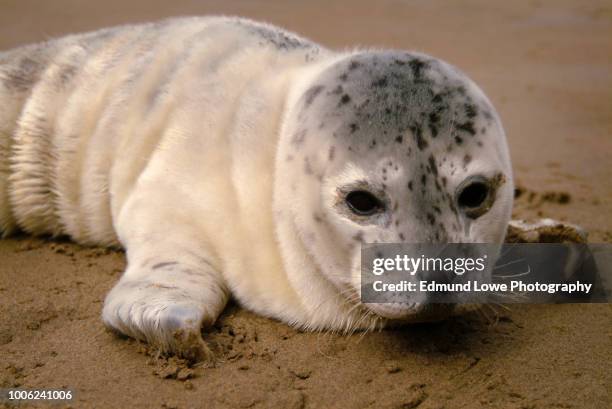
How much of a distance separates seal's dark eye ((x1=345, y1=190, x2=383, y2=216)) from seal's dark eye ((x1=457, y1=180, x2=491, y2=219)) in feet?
0.77

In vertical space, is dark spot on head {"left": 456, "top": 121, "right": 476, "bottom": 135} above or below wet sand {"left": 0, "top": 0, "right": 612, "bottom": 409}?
above

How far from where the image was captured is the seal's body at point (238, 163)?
2.13m

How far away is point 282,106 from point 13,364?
1177mm

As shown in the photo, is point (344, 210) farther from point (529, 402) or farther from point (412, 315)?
point (529, 402)

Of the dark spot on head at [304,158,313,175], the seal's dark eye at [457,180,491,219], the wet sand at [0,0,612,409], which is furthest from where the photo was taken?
the dark spot on head at [304,158,313,175]

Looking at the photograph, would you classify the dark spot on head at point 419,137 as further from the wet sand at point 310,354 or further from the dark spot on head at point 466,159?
the wet sand at point 310,354

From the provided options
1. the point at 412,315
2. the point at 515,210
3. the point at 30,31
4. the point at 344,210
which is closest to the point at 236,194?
the point at 344,210

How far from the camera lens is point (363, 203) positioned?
2.15 metres

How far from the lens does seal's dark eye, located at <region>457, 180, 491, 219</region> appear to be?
2.13m

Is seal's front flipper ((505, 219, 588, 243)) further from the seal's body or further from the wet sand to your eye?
the seal's body

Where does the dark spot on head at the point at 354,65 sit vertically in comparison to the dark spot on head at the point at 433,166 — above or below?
above

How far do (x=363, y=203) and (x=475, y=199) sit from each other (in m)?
0.32

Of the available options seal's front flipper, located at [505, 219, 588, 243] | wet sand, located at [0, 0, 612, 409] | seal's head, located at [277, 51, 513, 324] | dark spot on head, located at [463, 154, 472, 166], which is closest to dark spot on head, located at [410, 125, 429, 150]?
seal's head, located at [277, 51, 513, 324]

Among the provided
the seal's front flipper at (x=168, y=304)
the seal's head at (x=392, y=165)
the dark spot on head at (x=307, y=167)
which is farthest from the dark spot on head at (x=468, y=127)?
the seal's front flipper at (x=168, y=304)
